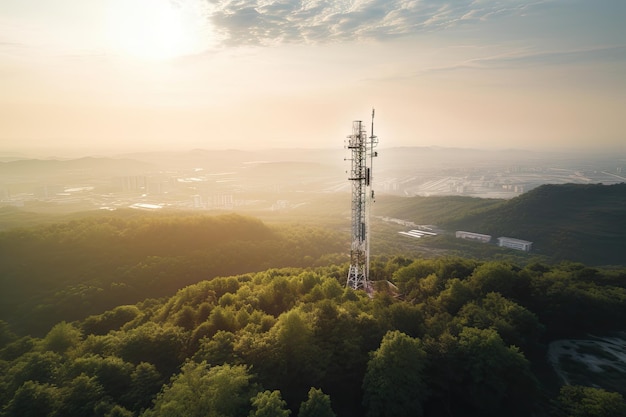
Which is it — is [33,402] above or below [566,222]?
above

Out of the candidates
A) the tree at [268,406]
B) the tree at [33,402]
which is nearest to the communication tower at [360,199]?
the tree at [268,406]

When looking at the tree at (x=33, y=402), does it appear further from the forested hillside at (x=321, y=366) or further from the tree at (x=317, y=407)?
the tree at (x=317, y=407)

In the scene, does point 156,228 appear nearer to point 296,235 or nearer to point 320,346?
point 296,235

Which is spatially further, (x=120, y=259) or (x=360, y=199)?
(x=120, y=259)

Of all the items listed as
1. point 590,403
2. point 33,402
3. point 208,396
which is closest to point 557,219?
point 590,403

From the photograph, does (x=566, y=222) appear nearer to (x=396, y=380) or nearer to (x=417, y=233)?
(x=417, y=233)

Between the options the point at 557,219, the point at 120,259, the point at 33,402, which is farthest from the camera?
the point at 557,219
